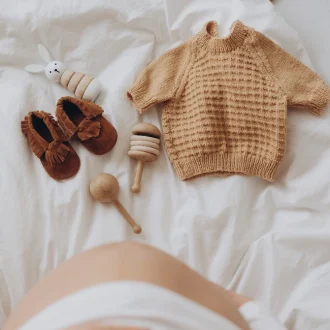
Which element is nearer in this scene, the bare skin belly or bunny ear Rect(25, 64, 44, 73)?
the bare skin belly

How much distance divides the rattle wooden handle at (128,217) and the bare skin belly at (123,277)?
0.96ft

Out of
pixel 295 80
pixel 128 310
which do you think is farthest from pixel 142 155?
pixel 128 310

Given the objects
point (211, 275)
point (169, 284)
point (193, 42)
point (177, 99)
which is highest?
point (193, 42)

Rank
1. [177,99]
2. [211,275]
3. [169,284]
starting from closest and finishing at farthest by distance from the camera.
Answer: [169,284]
[211,275]
[177,99]

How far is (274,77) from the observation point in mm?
892

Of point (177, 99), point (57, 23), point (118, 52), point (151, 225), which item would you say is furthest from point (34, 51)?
point (151, 225)

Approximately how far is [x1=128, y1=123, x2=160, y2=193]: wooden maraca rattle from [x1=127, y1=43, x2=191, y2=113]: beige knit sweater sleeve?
0.04 metres

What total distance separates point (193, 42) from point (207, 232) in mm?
399

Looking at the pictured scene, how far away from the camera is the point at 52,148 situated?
833mm

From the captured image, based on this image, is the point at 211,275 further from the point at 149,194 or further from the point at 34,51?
the point at 34,51

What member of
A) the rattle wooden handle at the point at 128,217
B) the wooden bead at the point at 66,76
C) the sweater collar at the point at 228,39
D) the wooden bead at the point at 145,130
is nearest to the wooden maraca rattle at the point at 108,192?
the rattle wooden handle at the point at 128,217

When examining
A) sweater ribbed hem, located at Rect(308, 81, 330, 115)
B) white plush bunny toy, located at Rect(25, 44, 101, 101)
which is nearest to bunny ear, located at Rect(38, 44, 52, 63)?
white plush bunny toy, located at Rect(25, 44, 101, 101)

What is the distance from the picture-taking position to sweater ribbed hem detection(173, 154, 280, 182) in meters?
0.87

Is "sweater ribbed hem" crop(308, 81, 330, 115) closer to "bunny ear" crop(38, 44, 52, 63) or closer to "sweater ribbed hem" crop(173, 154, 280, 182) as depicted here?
"sweater ribbed hem" crop(173, 154, 280, 182)
